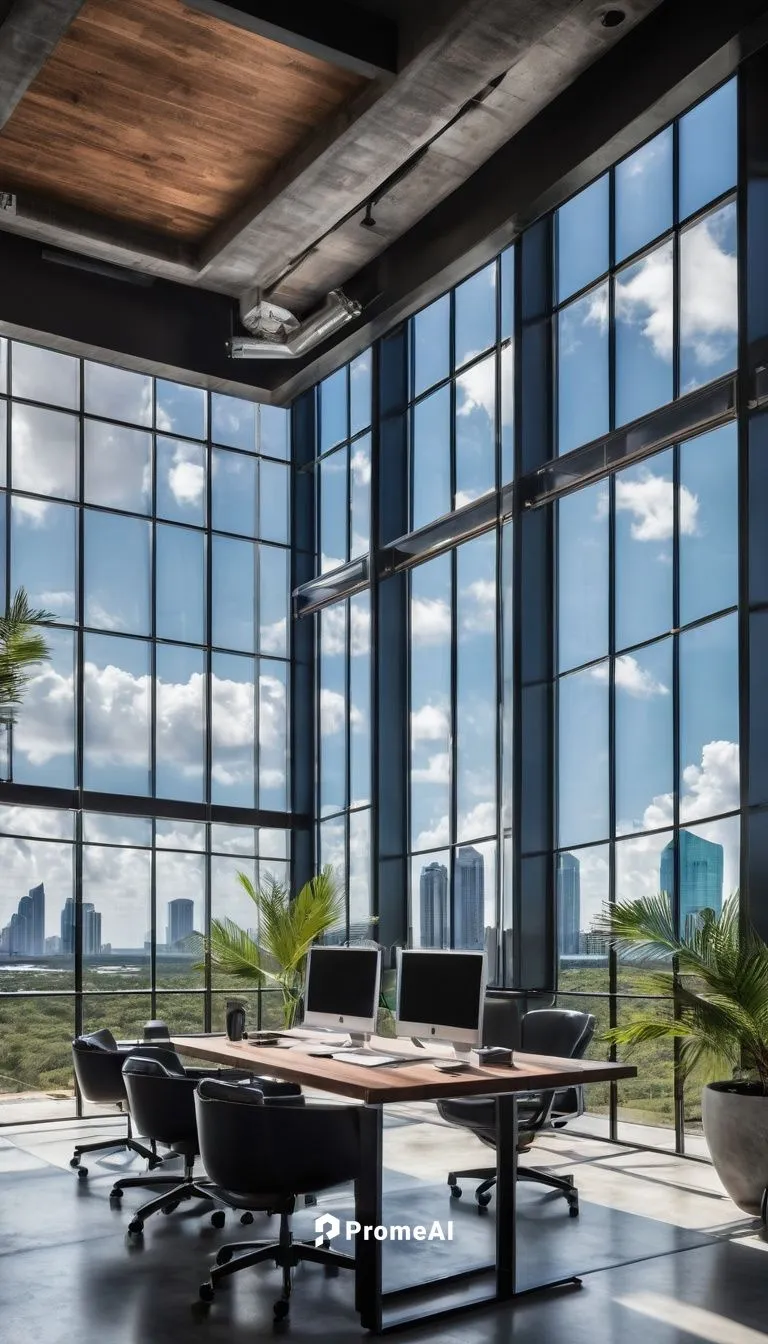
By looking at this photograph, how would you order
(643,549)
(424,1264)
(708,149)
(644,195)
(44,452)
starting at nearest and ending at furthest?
(424,1264), (708,149), (644,195), (643,549), (44,452)

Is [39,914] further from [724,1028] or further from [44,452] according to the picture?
[724,1028]

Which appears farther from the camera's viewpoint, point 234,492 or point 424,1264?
point 234,492

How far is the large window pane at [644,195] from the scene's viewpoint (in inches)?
318

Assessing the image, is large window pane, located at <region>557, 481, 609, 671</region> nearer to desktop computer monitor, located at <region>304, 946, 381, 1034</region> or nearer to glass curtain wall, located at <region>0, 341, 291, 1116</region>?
desktop computer monitor, located at <region>304, 946, 381, 1034</region>

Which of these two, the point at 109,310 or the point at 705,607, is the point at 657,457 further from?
the point at 109,310

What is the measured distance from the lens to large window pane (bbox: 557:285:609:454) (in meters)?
8.62

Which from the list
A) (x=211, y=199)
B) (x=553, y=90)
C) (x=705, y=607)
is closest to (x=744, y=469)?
(x=705, y=607)

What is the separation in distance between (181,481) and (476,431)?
2960 millimetres

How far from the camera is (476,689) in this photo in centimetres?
994

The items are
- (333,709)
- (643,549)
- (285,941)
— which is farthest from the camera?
(333,709)

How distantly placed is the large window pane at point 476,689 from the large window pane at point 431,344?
4.99 feet

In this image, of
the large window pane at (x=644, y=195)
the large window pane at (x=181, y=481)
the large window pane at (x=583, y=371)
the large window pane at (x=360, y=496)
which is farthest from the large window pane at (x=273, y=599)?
the large window pane at (x=644, y=195)

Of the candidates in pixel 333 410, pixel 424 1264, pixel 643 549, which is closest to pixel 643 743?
pixel 643 549

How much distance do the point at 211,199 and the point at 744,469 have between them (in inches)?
189
